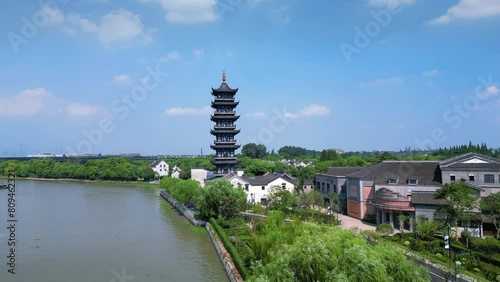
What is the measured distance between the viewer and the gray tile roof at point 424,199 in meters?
20.1

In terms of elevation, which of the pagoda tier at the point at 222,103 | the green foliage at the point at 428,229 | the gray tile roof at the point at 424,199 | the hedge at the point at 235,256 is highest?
the pagoda tier at the point at 222,103

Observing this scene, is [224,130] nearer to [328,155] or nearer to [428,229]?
[428,229]

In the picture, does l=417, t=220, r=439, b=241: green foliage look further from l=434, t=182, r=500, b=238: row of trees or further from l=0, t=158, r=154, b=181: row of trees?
l=0, t=158, r=154, b=181: row of trees

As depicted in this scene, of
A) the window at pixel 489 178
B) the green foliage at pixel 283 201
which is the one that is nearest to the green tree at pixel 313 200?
the green foliage at pixel 283 201

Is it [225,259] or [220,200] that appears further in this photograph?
[220,200]

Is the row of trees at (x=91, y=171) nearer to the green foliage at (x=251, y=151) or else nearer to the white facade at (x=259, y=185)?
the green foliage at (x=251, y=151)

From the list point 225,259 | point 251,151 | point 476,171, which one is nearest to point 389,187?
point 476,171

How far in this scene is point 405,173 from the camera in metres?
24.6

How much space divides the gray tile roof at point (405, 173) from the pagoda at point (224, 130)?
15.7 meters

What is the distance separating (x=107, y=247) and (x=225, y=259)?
7.46m

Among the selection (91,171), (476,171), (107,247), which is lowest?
(107,247)

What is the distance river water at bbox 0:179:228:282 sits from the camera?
15.2m

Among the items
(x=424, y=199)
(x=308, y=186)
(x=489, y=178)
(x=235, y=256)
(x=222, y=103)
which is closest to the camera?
(x=235, y=256)

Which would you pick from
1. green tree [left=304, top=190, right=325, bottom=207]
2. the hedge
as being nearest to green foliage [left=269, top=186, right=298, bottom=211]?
green tree [left=304, top=190, right=325, bottom=207]
